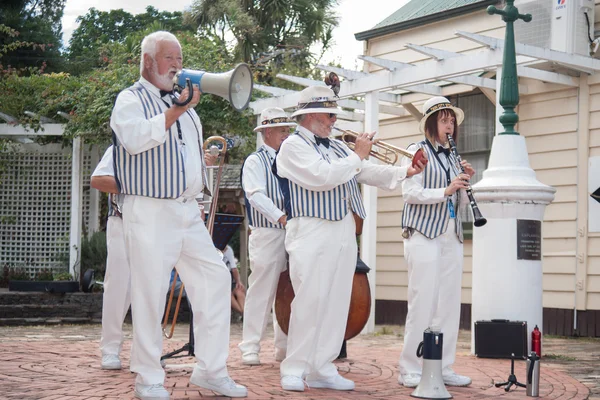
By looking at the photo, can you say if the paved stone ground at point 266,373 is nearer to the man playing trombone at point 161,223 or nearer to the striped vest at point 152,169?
the man playing trombone at point 161,223

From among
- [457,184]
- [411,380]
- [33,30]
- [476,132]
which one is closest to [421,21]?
[476,132]

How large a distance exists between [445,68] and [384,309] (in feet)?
14.0

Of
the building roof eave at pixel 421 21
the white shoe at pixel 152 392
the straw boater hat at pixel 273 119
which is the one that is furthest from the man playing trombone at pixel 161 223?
the building roof eave at pixel 421 21

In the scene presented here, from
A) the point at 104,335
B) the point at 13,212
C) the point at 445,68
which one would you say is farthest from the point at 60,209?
the point at 104,335

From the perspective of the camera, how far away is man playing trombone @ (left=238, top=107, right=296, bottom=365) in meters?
7.07

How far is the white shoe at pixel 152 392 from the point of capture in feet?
15.9

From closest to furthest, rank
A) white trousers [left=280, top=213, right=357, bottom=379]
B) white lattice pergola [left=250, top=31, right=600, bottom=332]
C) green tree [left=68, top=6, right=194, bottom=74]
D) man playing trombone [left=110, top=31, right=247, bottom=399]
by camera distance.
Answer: man playing trombone [left=110, top=31, right=247, bottom=399], white trousers [left=280, top=213, right=357, bottom=379], white lattice pergola [left=250, top=31, right=600, bottom=332], green tree [left=68, top=6, right=194, bottom=74]

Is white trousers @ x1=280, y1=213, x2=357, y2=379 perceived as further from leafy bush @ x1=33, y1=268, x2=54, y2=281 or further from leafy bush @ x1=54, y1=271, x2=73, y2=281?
leafy bush @ x1=33, y1=268, x2=54, y2=281

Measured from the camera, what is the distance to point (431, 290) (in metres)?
6.01

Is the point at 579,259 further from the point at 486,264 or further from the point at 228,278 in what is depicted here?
the point at 228,278

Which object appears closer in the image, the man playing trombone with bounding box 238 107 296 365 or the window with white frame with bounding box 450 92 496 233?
the man playing trombone with bounding box 238 107 296 365

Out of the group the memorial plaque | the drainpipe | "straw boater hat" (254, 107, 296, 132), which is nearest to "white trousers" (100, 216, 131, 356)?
"straw boater hat" (254, 107, 296, 132)

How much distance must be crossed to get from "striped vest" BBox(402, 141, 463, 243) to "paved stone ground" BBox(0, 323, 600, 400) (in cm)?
103

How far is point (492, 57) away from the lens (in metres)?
9.31
